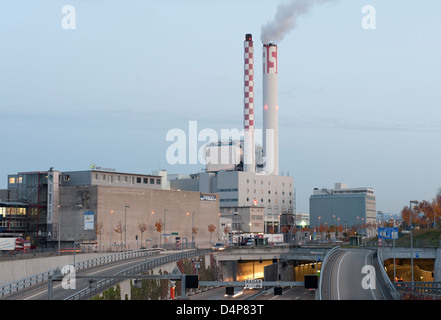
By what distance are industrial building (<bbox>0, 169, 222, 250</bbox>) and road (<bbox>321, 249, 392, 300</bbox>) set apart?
43.1m

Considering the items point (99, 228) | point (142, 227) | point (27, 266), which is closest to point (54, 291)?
point (27, 266)

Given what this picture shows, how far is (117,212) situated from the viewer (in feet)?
417

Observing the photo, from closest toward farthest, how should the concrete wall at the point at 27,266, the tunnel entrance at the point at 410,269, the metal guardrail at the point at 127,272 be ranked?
1. the metal guardrail at the point at 127,272
2. the concrete wall at the point at 27,266
3. the tunnel entrance at the point at 410,269

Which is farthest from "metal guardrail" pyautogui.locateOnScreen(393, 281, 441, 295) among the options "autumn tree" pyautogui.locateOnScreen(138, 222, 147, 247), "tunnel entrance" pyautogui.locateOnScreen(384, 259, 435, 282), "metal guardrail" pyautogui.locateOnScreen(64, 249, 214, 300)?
"autumn tree" pyautogui.locateOnScreen(138, 222, 147, 247)

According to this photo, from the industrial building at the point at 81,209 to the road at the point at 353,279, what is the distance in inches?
1696

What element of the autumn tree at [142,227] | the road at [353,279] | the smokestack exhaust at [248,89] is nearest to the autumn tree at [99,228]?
the autumn tree at [142,227]

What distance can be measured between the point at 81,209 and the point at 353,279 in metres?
70.1

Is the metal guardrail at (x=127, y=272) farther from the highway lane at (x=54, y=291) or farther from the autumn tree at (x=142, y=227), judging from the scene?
the autumn tree at (x=142, y=227)

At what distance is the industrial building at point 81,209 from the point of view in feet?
396

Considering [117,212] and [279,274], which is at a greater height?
[117,212]

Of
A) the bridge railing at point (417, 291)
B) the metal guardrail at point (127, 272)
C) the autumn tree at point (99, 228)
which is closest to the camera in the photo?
the metal guardrail at point (127, 272)
